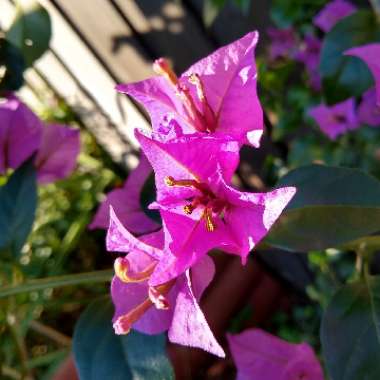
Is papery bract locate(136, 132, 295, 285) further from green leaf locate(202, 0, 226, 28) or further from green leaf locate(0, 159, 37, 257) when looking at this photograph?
green leaf locate(202, 0, 226, 28)

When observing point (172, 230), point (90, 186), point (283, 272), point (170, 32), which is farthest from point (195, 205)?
point (90, 186)

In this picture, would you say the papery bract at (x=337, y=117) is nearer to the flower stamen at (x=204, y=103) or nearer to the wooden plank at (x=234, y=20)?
the wooden plank at (x=234, y=20)

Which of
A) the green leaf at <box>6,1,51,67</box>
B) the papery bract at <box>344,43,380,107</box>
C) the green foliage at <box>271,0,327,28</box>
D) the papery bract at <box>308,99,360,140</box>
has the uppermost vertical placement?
the green leaf at <box>6,1,51,67</box>

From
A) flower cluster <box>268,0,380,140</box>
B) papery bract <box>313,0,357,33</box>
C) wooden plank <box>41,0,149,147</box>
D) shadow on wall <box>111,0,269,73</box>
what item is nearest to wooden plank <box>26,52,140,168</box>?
wooden plank <box>41,0,149,147</box>

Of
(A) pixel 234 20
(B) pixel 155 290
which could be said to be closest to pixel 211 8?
(A) pixel 234 20

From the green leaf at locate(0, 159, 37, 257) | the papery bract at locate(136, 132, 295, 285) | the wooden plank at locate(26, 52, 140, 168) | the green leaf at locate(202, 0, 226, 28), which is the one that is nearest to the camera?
the papery bract at locate(136, 132, 295, 285)

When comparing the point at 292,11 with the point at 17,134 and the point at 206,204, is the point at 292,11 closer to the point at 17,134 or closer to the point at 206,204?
the point at 17,134
